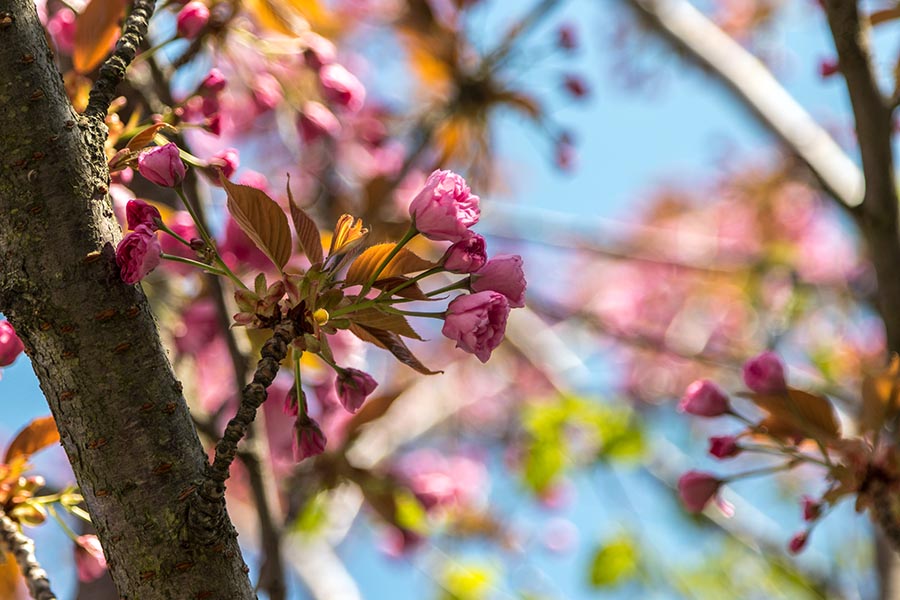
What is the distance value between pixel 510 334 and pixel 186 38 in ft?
7.44

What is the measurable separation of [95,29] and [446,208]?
2.08 feet

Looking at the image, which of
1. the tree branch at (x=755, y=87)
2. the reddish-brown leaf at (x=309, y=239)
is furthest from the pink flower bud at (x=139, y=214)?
the tree branch at (x=755, y=87)

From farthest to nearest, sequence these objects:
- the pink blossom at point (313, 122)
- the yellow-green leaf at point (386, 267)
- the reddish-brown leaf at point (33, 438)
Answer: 1. the pink blossom at point (313, 122)
2. the reddish-brown leaf at point (33, 438)
3. the yellow-green leaf at point (386, 267)

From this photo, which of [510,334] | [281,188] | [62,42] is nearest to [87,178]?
[62,42]

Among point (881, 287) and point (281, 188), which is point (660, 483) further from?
point (281, 188)

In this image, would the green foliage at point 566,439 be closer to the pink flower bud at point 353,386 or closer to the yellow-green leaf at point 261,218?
the pink flower bud at point 353,386

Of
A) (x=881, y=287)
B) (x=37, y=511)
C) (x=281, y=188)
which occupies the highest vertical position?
(x=881, y=287)

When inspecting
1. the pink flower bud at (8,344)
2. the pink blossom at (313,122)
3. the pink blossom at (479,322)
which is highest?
the pink blossom at (479,322)

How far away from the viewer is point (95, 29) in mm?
1251

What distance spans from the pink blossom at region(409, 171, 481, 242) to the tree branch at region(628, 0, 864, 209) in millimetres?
1206

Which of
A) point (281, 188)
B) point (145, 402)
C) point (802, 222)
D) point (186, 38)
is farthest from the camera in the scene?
point (802, 222)

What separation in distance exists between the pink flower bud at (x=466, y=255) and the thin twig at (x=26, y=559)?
0.59m

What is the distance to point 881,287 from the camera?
60.0 inches

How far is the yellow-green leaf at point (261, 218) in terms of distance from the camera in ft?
3.12
